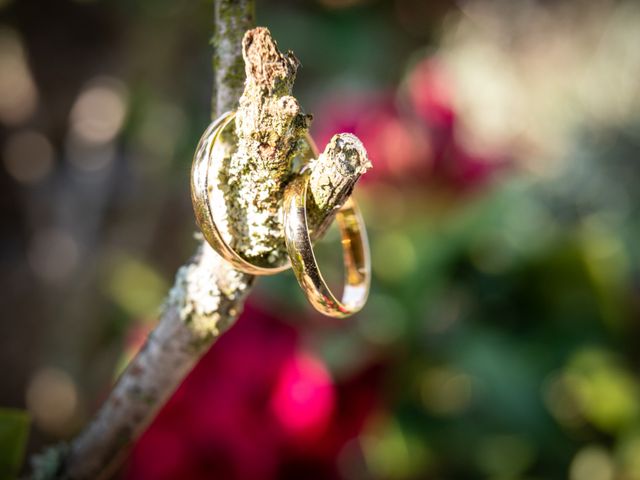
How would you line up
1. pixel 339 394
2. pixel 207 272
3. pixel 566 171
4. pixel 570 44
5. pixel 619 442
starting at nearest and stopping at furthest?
pixel 207 272 → pixel 339 394 → pixel 619 442 → pixel 566 171 → pixel 570 44

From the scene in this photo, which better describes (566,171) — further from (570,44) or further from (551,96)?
(570,44)

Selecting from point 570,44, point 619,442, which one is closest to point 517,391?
point 619,442

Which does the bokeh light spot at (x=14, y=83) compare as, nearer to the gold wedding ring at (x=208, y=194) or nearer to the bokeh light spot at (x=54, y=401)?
the bokeh light spot at (x=54, y=401)

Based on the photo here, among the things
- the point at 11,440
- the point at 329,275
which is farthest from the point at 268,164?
the point at 329,275

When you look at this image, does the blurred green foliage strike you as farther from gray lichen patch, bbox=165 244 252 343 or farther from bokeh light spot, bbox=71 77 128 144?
bokeh light spot, bbox=71 77 128 144

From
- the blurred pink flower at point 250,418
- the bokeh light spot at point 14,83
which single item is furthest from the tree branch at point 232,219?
the bokeh light spot at point 14,83

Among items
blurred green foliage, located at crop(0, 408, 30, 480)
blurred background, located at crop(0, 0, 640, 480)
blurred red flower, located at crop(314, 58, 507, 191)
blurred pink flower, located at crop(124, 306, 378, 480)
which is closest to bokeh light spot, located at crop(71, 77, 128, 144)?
blurred background, located at crop(0, 0, 640, 480)
